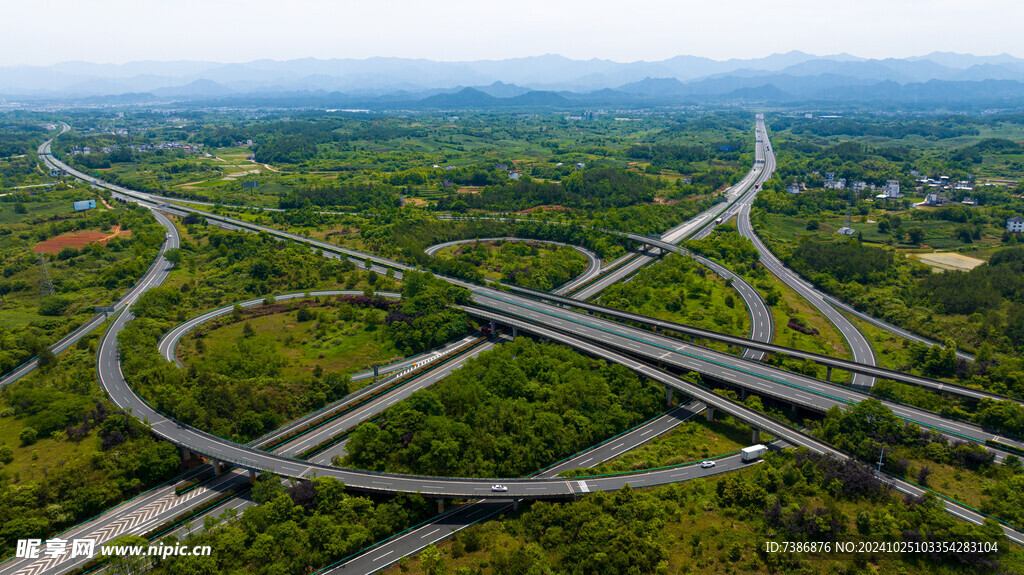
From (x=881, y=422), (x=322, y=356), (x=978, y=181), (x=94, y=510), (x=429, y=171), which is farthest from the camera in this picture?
(x=429, y=171)

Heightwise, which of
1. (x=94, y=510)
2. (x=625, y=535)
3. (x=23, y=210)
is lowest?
(x=94, y=510)

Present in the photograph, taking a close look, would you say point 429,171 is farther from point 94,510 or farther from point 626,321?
point 94,510

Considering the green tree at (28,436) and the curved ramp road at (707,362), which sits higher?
the curved ramp road at (707,362)

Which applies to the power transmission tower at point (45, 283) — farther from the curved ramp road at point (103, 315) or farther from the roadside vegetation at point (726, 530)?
the roadside vegetation at point (726, 530)

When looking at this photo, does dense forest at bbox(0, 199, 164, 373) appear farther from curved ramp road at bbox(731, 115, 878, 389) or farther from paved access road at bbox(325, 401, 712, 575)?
curved ramp road at bbox(731, 115, 878, 389)

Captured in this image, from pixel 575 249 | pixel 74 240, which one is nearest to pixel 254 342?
pixel 575 249

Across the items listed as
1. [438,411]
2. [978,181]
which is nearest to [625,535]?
[438,411]

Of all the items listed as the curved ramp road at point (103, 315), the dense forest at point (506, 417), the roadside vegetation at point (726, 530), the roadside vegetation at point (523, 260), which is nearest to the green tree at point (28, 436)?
the curved ramp road at point (103, 315)
